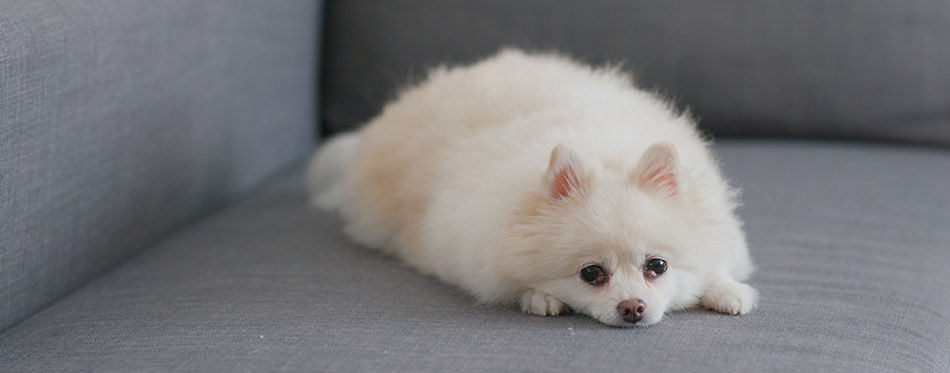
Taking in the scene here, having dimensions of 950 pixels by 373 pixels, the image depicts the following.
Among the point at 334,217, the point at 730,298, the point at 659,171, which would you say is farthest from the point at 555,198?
the point at 334,217

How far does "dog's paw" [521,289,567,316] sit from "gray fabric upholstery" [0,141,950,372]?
0.03 metres

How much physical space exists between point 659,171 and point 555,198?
18cm

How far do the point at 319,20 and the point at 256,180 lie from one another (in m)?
0.59

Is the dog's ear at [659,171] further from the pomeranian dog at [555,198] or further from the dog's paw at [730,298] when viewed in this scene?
the dog's paw at [730,298]

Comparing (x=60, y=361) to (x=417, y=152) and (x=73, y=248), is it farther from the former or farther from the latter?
(x=417, y=152)

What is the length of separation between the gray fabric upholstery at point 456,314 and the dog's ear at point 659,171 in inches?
9.0

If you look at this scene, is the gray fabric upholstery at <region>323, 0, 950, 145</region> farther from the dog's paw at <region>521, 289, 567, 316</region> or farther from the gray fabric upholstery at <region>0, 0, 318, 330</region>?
the dog's paw at <region>521, 289, 567, 316</region>

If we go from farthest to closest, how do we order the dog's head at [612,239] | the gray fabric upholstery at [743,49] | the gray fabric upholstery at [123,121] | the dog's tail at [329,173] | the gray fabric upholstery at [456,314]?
the gray fabric upholstery at [743,49] → the dog's tail at [329,173] → the gray fabric upholstery at [123,121] → the dog's head at [612,239] → the gray fabric upholstery at [456,314]

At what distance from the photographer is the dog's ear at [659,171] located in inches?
56.6

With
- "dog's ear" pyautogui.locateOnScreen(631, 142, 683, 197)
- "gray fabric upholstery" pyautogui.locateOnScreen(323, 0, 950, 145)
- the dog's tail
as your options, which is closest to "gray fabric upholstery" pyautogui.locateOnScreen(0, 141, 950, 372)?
the dog's tail

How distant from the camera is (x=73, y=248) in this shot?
1.75 m

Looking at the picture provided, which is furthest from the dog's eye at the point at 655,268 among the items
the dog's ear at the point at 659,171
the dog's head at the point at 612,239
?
the dog's ear at the point at 659,171

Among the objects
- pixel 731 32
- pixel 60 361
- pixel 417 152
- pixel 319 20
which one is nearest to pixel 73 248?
pixel 60 361

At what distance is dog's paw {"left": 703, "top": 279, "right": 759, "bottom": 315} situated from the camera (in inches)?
58.8
